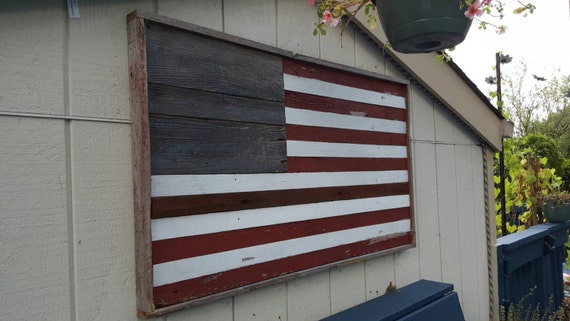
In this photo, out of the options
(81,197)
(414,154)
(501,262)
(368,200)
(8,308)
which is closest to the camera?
(8,308)

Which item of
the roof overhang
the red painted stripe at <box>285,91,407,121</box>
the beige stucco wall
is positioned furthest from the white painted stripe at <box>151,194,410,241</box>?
the roof overhang

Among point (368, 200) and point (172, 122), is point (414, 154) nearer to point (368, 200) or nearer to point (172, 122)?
point (368, 200)

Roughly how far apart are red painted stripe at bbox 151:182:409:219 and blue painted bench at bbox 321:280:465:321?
502 millimetres

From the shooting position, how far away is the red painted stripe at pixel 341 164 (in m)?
1.79

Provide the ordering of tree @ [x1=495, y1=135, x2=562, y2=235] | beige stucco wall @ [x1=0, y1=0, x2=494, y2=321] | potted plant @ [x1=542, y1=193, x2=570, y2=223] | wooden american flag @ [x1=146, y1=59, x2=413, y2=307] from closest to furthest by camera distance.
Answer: beige stucco wall @ [x1=0, y1=0, x2=494, y2=321] → wooden american flag @ [x1=146, y1=59, x2=413, y2=307] → potted plant @ [x1=542, y1=193, x2=570, y2=223] → tree @ [x1=495, y1=135, x2=562, y2=235]

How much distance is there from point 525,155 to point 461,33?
5088 millimetres

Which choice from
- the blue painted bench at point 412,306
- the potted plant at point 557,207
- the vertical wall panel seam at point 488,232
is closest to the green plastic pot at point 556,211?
the potted plant at point 557,207

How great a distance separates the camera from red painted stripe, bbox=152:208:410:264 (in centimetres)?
137

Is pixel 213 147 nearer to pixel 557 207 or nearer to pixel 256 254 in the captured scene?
pixel 256 254

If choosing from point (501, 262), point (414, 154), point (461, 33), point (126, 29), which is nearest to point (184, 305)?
point (126, 29)

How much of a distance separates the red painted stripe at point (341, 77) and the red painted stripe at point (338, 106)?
0.08 m

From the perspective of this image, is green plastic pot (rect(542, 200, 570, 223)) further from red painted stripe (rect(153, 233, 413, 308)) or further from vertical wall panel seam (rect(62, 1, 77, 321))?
vertical wall panel seam (rect(62, 1, 77, 321))

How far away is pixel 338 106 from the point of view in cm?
199

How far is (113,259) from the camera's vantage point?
4.25ft
